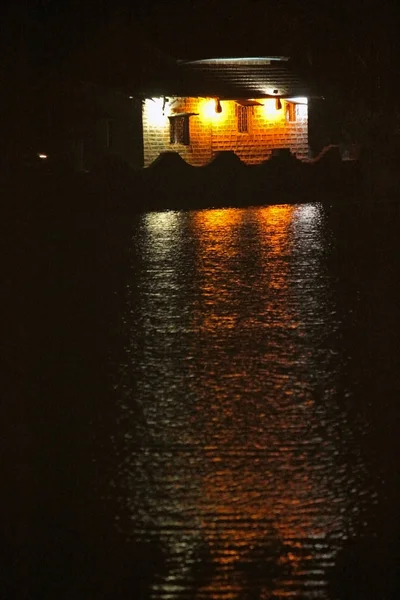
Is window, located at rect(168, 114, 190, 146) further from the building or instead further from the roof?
→ the roof

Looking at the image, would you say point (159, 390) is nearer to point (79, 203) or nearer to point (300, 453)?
point (300, 453)

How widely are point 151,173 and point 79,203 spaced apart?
92.2 inches

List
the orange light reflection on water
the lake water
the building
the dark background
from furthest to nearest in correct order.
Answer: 1. the building
2. the dark background
3. the orange light reflection on water
4. the lake water

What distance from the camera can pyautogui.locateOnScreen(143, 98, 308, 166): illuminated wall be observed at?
1596 inches

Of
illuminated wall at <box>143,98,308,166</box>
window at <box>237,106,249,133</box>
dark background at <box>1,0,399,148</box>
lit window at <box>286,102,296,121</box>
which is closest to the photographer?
dark background at <box>1,0,399,148</box>

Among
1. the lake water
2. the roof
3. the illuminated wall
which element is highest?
the roof

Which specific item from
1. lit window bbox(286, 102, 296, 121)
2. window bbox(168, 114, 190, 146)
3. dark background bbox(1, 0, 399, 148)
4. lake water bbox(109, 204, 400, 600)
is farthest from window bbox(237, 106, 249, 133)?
lake water bbox(109, 204, 400, 600)

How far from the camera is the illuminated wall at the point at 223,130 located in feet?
133

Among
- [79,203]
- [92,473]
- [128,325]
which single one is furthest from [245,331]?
[79,203]

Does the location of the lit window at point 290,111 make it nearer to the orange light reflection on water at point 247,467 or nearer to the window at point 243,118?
the window at point 243,118

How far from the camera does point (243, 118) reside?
141 ft

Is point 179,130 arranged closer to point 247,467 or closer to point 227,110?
point 227,110

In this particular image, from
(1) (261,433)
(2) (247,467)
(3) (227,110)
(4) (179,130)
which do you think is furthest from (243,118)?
(2) (247,467)

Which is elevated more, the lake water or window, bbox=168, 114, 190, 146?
window, bbox=168, 114, 190, 146
